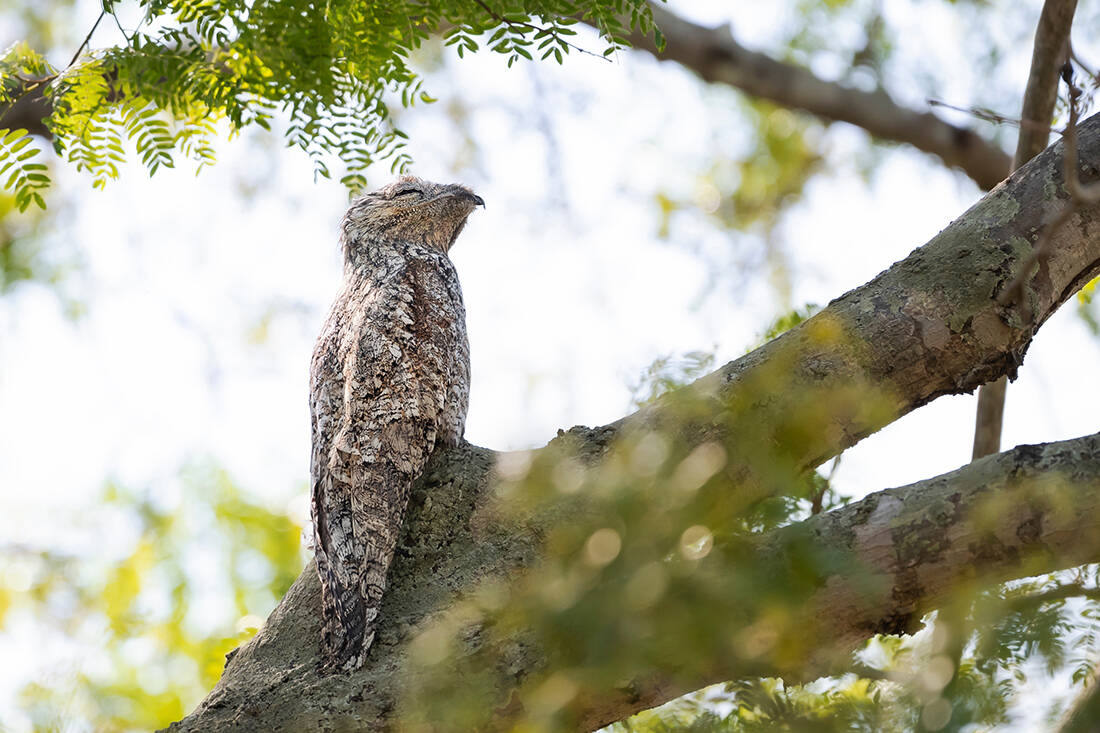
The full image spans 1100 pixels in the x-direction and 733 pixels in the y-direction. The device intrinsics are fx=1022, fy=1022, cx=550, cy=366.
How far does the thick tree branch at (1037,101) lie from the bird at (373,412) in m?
2.31

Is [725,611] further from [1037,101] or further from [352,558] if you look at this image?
[1037,101]

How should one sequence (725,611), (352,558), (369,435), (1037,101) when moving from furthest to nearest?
→ (1037,101), (369,435), (352,558), (725,611)

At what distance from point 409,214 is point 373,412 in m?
1.64

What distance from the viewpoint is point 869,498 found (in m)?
2.73

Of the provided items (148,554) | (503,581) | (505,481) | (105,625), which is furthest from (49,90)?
(148,554)

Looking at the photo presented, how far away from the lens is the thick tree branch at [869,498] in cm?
247

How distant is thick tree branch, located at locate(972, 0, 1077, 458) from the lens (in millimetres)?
3916

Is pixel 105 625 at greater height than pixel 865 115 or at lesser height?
lesser

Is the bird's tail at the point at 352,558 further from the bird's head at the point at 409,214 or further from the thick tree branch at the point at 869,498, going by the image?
the bird's head at the point at 409,214

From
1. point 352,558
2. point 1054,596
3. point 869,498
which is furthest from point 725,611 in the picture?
point 352,558

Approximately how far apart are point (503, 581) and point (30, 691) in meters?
4.73

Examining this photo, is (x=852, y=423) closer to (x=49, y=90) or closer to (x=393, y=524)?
(x=393, y=524)

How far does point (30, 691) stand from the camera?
643cm

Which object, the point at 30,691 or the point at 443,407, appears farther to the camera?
the point at 30,691
